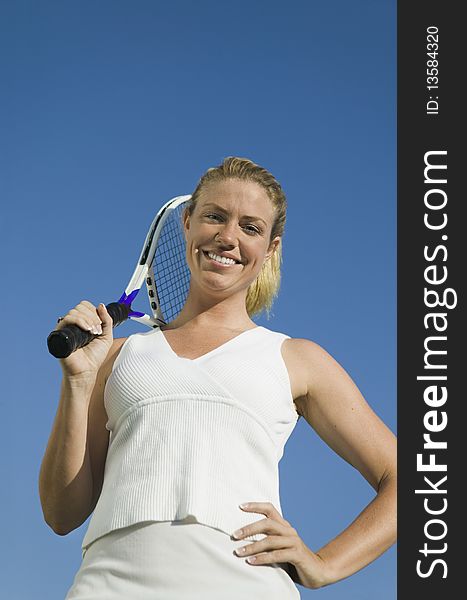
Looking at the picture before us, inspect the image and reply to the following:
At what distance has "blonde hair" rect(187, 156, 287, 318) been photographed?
15.2ft

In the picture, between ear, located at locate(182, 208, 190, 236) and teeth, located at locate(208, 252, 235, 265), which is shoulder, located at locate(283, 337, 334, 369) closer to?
teeth, located at locate(208, 252, 235, 265)

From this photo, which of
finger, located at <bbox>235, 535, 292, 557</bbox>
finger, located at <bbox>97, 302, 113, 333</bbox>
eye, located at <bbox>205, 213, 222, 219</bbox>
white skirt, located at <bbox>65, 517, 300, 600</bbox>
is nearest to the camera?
white skirt, located at <bbox>65, 517, 300, 600</bbox>

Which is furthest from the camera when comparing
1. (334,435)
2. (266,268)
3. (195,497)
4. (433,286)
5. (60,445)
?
(433,286)

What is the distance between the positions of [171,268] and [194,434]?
68.9 inches

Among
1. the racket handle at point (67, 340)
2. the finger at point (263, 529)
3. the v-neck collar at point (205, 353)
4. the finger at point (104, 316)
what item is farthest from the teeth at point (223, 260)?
the finger at point (263, 529)

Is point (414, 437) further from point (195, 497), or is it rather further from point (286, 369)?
point (195, 497)

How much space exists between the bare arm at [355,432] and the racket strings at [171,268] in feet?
3.31

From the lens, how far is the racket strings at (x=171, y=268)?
208 inches

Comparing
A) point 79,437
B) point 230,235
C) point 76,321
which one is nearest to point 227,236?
point 230,235

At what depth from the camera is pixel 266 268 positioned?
16.4ft

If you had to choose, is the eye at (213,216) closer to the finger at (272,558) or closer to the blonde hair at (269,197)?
the blonde hair at (269,197)

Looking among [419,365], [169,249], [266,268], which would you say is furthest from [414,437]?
[169,249]

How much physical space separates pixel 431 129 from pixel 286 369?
266 cm

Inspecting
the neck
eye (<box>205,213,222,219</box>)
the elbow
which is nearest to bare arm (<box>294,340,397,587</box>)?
the neck
